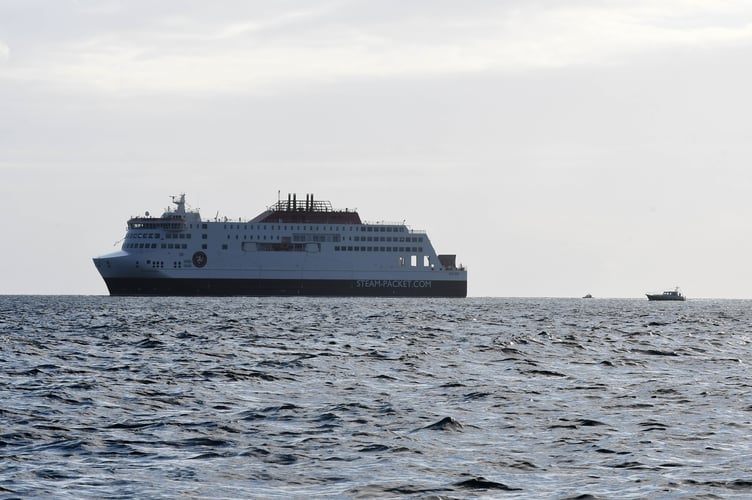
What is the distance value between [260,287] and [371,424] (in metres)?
122

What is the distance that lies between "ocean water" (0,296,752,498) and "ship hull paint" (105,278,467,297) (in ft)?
335

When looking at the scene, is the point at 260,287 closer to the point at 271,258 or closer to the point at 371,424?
the point at 271,258

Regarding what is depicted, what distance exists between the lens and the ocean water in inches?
545

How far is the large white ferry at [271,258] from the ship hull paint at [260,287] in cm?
12

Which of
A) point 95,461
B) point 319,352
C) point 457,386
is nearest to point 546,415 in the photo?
Result: point 457,386

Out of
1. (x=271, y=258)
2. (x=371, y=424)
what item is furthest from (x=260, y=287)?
(x=371, y=424)

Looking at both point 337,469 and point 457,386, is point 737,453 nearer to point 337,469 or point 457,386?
point 337,469

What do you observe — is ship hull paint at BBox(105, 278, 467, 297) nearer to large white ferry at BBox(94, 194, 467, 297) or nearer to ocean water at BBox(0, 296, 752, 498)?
large white ferry at BBox(94, 194, 467, 297)

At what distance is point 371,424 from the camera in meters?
18.8

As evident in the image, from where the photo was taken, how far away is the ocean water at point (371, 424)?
13852 mm

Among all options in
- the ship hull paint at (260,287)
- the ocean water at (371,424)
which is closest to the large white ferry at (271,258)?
the ship hull paint at (260,287)

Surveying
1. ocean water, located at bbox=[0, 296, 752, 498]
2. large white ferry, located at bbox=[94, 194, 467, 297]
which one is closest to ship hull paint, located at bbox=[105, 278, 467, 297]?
large white ferry, located at bbox=[94, 194, 467, 297]

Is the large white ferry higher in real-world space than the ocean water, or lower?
higher

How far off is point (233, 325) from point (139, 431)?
128 ft
